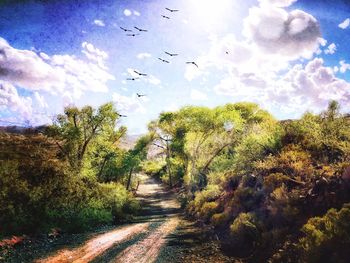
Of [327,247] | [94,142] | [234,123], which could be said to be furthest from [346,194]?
[94,142]

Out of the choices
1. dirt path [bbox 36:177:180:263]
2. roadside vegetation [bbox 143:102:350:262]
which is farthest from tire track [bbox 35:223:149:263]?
roadside vegetation [bbox 143:102:350:262]

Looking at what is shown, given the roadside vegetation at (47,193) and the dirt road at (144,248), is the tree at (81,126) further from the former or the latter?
the dirt road at (144,248)

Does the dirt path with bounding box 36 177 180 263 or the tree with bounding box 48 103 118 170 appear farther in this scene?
the tree with bounding box 48 103 118 170

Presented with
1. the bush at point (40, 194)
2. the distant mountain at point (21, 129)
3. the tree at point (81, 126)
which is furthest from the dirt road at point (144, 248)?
the distant mountain at point (21, 129)

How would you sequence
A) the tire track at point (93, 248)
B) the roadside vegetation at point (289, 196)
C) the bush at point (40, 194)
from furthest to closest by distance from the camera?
the bush at point (40, 194) < the tire track at point (93, 248) < the roadside vegetation at point (289, 196)

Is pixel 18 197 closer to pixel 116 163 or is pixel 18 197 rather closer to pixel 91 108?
pixel 91 108

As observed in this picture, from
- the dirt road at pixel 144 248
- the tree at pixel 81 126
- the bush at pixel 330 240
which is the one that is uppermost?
the tree at pixel 81 126

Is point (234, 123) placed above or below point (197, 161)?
above

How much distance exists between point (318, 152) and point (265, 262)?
32.9ft

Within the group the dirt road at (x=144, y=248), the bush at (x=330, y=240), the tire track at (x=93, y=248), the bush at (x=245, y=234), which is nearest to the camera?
the bush at (x=330, y=240)

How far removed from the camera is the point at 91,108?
1794 inches

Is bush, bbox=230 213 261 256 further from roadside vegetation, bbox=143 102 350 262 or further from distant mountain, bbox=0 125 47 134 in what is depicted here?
distant mountain, bbox=0 125 47 134

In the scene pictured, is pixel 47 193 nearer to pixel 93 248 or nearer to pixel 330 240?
pixel 93 248

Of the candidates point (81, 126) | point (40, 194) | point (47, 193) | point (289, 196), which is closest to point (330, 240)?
point (289, 196)
